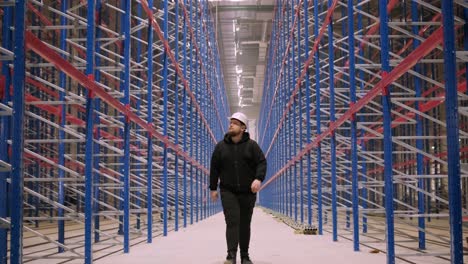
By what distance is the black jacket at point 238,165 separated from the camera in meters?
6.88

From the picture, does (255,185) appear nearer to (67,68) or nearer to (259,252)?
(67,68)

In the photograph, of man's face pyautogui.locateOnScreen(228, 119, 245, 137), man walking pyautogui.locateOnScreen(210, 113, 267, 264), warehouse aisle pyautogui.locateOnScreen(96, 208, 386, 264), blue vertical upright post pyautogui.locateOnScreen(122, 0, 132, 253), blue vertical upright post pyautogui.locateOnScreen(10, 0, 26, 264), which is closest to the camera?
blue vertical upright post pyautogui.locateOnScreen(10, 0, 26, 264)

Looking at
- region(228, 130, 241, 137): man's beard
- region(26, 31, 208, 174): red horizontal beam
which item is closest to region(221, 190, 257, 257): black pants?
region(228, 130, 241, 137): man's beard

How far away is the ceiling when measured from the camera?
29375mm

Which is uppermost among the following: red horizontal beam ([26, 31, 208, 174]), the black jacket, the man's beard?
red horizontal beam ([26, 31, 208, 174])

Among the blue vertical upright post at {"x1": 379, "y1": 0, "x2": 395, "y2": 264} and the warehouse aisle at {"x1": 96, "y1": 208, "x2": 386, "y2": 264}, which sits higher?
the blue vertical upright post at {"x1": 379, "y1": 0, "x2": 395, "y2": 264}

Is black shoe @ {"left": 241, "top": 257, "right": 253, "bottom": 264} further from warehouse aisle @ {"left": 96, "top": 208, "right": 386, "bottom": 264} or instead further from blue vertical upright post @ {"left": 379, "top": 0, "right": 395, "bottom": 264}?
blue vertical upright post @ {"left": 379, "top": 0, "right": 395, "bottom": 264}

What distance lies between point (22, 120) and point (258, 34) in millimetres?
31898

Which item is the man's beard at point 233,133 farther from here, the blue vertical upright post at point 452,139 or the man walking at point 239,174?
the blue vertical upright post at point 452,139

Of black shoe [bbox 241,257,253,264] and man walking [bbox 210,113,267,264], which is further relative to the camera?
black shoe [bbox 241,257,253,264]

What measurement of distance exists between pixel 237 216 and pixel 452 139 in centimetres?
282

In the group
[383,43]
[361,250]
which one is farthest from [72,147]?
[383,43]

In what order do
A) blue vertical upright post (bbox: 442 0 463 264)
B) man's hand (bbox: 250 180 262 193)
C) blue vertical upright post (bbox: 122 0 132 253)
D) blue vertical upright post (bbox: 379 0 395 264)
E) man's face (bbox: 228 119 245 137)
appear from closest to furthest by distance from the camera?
blue vertical upright post (bbox: 442 0 463 264) → blue vertical upright post (bbox: 379 0 395 264) → man's hand (bbox: 250 180 262 193) → man's face (bbox: 228 119 245 137) → blue vertical upright post (bbox: 122 0 132 253)

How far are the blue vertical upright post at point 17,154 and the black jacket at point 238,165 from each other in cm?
283
